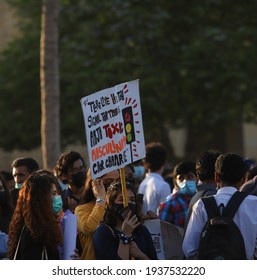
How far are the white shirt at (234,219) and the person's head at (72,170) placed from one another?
2348 millimetres

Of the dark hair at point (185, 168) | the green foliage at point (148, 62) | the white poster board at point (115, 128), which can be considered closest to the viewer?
the white poster board at point (115, 128)

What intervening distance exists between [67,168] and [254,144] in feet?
118

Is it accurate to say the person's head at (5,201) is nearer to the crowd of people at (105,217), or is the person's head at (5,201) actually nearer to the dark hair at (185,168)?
the crowd of people at (105,217)

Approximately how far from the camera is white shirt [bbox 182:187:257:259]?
7.74 meters

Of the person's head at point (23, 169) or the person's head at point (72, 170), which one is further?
the person's head at point (23, 169)

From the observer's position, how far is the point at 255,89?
2647 centimetres

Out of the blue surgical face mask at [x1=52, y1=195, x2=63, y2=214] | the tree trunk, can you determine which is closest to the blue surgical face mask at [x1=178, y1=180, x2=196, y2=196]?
the blue surgical face mask at [x1=52, y1=195, x2=63, y2=214]

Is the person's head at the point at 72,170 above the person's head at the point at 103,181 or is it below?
above

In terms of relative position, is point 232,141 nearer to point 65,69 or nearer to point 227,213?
point 65,69

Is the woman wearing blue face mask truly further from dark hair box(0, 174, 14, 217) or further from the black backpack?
the black backpack

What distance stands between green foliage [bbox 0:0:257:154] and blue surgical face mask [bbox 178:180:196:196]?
15173 millimetres

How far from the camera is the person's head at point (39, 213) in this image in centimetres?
750

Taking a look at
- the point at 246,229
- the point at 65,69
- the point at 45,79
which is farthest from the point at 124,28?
the point at 246,229

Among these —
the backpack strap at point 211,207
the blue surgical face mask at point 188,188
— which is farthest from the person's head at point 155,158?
the backpack strap at point 211,207
